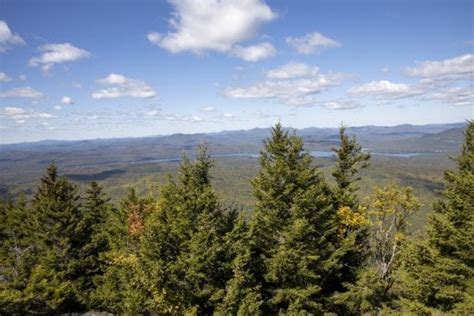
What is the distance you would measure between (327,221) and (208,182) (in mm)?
9060

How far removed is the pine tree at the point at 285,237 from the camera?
24766 millimetres

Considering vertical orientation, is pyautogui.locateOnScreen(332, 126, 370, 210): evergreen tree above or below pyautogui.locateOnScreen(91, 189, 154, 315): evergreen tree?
above

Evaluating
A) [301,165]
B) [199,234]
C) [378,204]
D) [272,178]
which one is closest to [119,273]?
[199,234]

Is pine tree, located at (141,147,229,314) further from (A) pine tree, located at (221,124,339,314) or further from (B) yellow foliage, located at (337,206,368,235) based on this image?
(B) yellow foliage, located at (337,206,368,235)

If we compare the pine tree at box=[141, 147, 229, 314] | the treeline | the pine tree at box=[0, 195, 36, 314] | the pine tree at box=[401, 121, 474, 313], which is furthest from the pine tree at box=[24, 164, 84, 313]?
the pine tree at box=[401, 121, 474, 313]

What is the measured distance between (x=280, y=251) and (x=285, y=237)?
38.8 inches

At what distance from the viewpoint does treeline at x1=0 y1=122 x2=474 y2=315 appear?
79.9 feet

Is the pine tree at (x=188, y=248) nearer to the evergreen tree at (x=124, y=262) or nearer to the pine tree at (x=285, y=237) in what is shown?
the evergreen tree at (x=124, y=262)

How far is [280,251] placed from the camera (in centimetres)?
2498

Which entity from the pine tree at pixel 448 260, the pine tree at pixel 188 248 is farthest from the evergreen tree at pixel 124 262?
the pine tree at pixel 448 260

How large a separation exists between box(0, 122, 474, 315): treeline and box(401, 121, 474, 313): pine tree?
7cm

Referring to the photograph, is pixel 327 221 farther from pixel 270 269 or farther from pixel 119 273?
pixel 119 273

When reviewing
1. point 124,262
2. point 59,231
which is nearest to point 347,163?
point 124,262

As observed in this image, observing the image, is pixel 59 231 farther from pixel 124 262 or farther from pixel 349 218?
→ pixel 349 218
